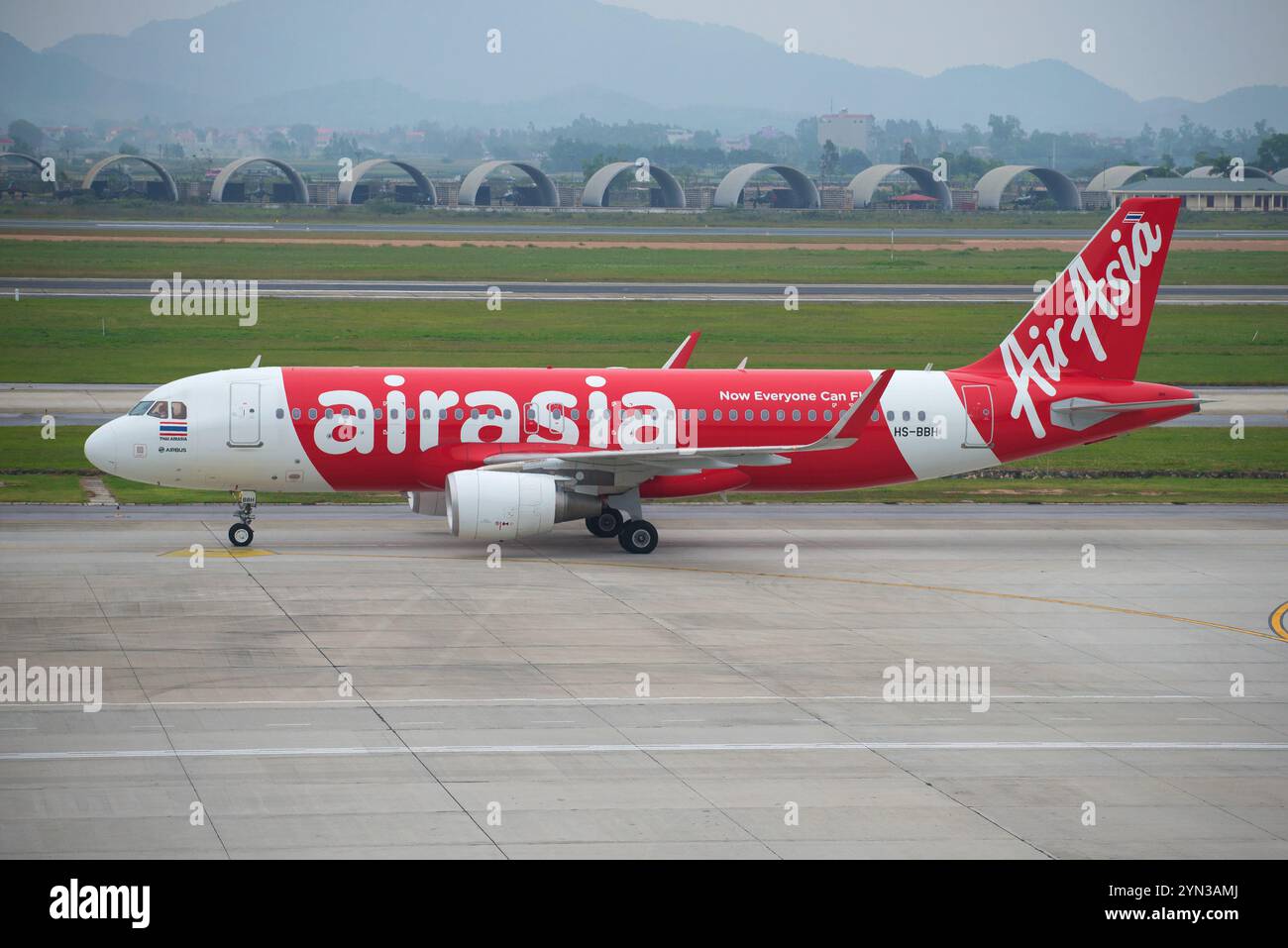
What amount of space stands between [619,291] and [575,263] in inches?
851

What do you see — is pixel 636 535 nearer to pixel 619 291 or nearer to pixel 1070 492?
pixel 1070 492

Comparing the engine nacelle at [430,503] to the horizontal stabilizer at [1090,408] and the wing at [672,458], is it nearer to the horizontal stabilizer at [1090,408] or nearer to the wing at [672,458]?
the wing at [672,458]

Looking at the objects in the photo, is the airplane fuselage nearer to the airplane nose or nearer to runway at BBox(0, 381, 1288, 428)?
the airplane nose

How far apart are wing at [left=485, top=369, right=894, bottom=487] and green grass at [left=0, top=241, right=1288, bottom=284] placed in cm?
7037

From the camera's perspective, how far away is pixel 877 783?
2214 centimetres

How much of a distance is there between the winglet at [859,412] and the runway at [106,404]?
23.3m

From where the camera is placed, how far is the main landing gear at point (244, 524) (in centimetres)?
3806

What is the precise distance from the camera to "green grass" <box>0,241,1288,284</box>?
109562 mm

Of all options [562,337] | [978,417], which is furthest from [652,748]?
[562,337]

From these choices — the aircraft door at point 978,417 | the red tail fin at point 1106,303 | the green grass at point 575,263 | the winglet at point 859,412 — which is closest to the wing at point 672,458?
the winglet at point 859,412

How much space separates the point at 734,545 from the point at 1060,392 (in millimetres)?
9792
